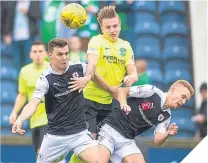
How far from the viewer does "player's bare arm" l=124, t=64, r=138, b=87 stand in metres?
9.27

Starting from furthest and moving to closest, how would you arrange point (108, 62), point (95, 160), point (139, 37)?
point (139, 37) → point (108, 62) → point (95, 160)

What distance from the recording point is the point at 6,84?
49.3ft

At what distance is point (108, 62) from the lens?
32.1 feet

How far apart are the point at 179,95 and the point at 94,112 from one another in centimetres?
115

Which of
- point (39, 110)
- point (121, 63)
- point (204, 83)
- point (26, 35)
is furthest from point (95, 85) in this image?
point (26, 35)

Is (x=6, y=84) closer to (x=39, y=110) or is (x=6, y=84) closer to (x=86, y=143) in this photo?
(x=39, y=110)

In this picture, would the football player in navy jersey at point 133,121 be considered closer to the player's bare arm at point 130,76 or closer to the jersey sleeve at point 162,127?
Answer: the jersey sleeve at point 162,127

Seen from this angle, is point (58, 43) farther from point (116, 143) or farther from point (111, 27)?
point (116, 143)

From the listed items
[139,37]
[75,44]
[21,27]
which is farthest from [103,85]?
[139,37]

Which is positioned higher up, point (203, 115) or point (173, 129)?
point (173, 129)

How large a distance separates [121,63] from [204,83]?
4665 millimetres

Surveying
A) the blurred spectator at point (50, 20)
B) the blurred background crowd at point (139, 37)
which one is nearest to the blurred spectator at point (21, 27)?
the blurred background crowd at point (139, 37)

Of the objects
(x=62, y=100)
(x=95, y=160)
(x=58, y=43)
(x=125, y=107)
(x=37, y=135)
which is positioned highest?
(x=58, y=43)

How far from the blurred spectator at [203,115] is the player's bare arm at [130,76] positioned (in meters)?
4.22
